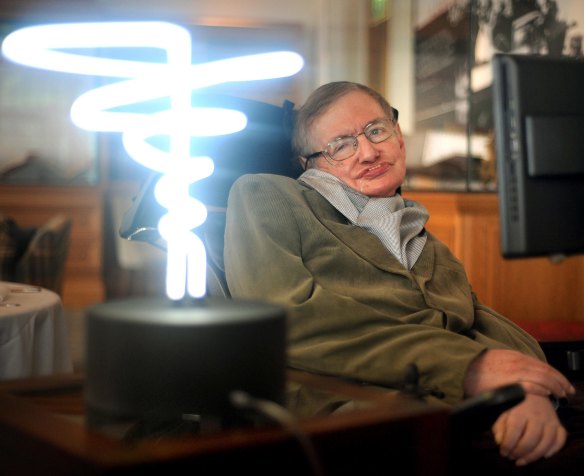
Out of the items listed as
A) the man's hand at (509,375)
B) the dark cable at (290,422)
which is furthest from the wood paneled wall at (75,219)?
the dark cable at (290,422)

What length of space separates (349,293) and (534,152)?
1.55 ft

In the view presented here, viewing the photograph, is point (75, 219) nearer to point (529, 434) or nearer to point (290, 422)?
point (529, 434)

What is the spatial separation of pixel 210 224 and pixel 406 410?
1.07 m

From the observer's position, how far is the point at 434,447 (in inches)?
37.0

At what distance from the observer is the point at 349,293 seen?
1563mm

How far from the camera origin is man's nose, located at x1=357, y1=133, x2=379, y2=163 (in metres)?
1.82

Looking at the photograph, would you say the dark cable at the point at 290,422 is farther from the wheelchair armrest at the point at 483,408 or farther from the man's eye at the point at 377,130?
the man's eye at the point at 377,130

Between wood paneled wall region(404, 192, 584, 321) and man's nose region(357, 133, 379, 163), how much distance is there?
7.37 ft

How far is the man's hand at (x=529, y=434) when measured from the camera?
1260 millimetres

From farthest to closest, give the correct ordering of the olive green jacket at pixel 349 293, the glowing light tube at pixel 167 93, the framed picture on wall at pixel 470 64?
the framed picture on wall at pixel 470 64 → the olive green jacket at pixel 349 293 → the glowing light tube at pixel 167 93

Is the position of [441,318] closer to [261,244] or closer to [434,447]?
[261,244]

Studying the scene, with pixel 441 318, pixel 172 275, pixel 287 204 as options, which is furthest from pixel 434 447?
pixel 287 204

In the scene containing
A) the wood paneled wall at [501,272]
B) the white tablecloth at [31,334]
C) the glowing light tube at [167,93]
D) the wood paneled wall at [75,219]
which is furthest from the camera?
the wood paneled wall at [75,219]

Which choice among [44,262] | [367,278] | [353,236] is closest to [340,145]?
[353,236]
